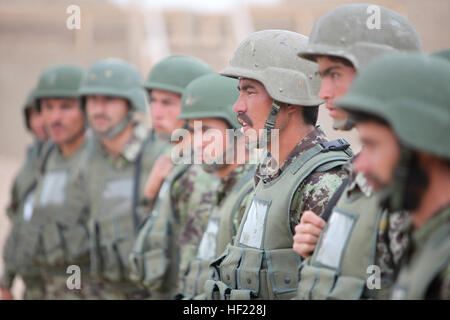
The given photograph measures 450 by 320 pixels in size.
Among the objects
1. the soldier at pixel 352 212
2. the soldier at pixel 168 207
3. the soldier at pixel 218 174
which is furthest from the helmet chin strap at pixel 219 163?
the soldier at pixel 352 212

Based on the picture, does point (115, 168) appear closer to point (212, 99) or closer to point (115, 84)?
point (115, 84)

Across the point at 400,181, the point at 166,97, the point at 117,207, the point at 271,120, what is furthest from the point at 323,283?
the point at 117,207

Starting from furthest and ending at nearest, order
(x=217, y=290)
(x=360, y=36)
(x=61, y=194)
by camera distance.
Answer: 1. (x=61, y=194)
2. (x=217, y=290)
3. (x=360, y=36)

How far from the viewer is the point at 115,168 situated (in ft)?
25.9

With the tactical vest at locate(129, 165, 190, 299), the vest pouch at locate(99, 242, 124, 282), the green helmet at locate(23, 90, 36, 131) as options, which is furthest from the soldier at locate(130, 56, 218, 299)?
the green helmet at locate(23, 90, 36, 131)

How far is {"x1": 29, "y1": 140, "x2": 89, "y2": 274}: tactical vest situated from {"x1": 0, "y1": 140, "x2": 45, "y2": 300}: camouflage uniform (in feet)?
1.11

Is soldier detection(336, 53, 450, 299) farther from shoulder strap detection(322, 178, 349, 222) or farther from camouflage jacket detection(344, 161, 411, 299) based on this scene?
shoulder strap detection(322, 178, 349, 222)

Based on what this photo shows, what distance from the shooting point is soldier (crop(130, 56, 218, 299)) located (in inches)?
244

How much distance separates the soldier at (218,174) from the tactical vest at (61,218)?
7.16 feet

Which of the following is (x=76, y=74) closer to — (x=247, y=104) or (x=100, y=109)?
(x=100, y=109)

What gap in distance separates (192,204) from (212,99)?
0.88m

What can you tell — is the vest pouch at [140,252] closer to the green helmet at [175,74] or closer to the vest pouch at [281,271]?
the green helmet at [175,74]

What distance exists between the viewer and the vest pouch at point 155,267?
255 inches

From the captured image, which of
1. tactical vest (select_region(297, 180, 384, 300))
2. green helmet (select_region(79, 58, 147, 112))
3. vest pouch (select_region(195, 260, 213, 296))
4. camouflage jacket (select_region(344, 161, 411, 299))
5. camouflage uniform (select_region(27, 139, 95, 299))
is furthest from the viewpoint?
green helmet (select_region(79, 58, 147, 112))
